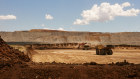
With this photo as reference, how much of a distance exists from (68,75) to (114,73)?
178 cm

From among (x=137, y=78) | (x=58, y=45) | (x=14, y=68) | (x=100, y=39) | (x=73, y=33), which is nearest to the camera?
(x=137, y=78)

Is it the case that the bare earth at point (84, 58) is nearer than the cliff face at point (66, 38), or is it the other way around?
the bare earth at point (84, 58)

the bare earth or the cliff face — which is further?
the cliff face

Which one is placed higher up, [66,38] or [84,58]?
[66,38]

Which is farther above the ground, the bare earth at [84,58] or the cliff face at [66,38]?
the cliff face at [66,38]

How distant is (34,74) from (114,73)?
319 cm

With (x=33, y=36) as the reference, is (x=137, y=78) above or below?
below

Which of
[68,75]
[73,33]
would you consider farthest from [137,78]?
[73,33]

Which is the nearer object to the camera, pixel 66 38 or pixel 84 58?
pixel 84 58

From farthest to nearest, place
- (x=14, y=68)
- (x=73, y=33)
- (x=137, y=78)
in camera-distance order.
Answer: (x=73, y=33)
(x=14, y=68)
(x=137, y=78)

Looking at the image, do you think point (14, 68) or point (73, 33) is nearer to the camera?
point (14, 68)

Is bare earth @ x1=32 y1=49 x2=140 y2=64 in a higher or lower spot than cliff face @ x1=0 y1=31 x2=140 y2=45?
lower

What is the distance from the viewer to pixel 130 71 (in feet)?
24.2

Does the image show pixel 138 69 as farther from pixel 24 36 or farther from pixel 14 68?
pixel 24 36
